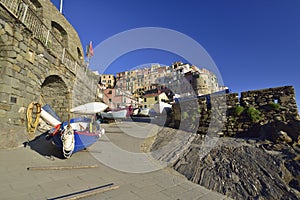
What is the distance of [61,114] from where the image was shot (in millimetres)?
9711

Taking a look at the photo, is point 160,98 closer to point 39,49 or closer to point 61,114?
point 61,114

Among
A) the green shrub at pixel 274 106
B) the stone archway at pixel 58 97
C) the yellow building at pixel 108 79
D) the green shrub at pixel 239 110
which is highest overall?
the yellow building at pixel 108 79

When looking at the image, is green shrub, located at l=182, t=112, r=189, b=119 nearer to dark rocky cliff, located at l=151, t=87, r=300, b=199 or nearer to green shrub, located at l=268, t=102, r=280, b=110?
dark rocky cliff, located at l=151, t=87, r=300, b=199

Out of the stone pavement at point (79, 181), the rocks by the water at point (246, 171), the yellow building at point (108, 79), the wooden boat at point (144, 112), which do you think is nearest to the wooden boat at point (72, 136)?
the stone pavement at point (79, 181)

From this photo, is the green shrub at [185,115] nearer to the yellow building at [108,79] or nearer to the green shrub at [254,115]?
the green shrub at [254,115]

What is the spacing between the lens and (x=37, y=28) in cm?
687

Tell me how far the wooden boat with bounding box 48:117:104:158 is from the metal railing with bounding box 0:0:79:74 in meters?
4.21

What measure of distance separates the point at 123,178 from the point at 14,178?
2.26m

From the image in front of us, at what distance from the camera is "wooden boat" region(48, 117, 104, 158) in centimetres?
438

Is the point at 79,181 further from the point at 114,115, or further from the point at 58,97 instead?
the point at 114,115

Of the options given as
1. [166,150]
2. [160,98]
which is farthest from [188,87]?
[166,150]

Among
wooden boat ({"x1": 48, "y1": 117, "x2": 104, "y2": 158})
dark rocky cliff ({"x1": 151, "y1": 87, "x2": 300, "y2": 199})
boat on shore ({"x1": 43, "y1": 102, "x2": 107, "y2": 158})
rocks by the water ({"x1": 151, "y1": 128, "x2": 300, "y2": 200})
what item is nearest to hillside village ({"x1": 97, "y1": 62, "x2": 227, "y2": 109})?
boat on shore ({"x1": 43, "y1": 102, "x2": 107, "y2": 158})

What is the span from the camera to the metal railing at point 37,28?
5285mm

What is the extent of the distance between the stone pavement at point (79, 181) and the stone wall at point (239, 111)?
5054 mm
